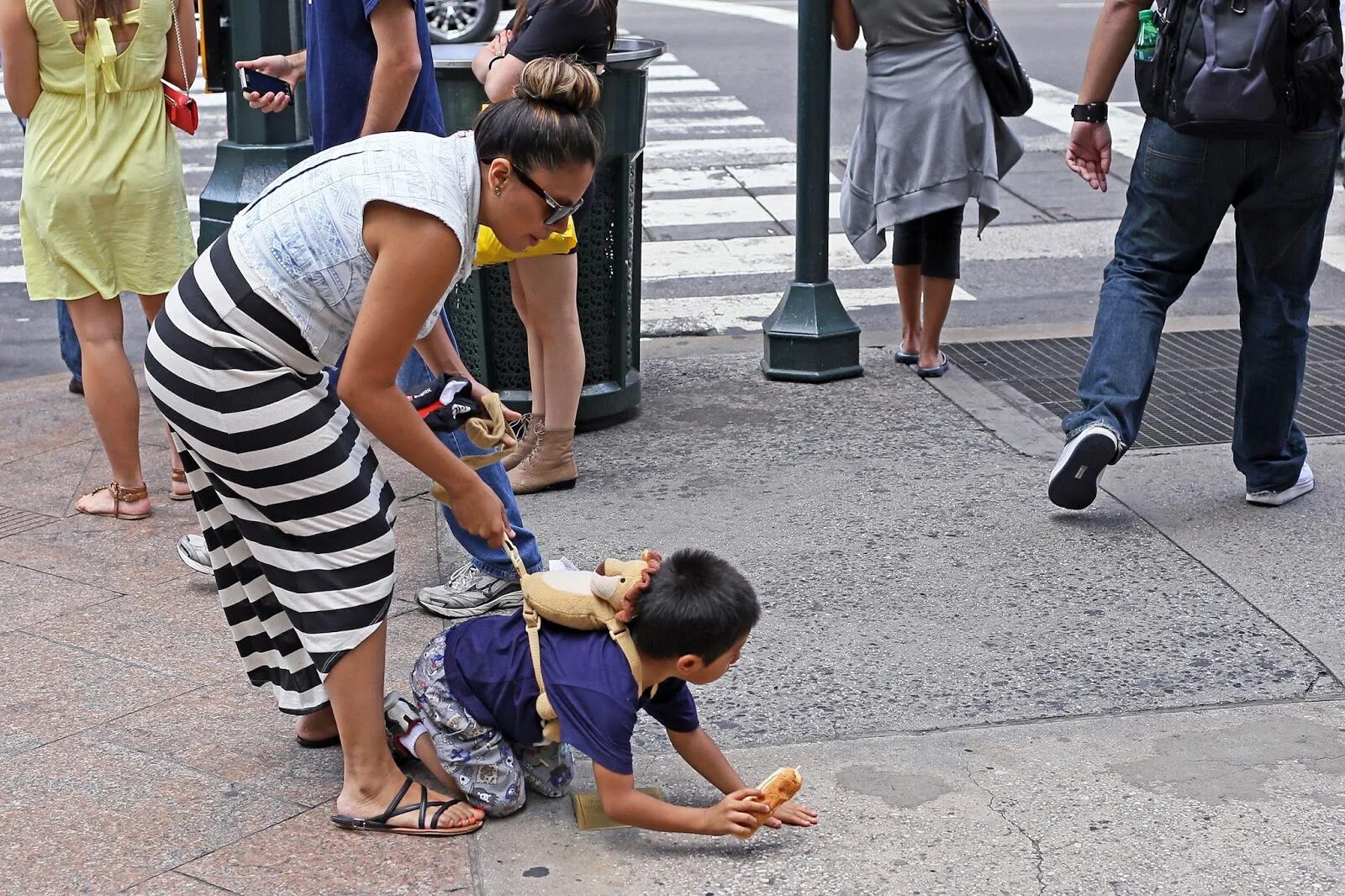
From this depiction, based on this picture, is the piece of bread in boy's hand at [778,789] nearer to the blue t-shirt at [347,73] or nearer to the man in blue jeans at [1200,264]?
the man in blue jeans at [1200,264]

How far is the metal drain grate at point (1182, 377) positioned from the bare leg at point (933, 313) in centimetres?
20

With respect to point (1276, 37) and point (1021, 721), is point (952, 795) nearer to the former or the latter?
point (1021, 721)

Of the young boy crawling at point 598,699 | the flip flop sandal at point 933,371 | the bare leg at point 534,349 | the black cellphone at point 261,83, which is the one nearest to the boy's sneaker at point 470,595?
the young boy crawling at point 598,699

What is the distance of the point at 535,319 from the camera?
186 inches

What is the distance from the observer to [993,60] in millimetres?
5602

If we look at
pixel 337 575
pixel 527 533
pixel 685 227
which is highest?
pixel 337 575

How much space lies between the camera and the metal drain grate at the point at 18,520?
15.1ft

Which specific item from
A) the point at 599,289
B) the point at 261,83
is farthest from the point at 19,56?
the point at 599,289

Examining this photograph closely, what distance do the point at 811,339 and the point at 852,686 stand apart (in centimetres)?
250

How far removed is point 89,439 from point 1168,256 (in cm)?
356

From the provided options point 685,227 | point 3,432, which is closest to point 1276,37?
point 3,432

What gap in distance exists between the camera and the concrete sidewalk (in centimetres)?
283

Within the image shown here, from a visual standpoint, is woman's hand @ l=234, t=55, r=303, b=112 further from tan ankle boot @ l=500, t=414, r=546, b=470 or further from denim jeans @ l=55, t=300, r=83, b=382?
denim jeans @ l=55, t=300, r=83, b=382

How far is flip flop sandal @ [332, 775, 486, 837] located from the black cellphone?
263 cm
